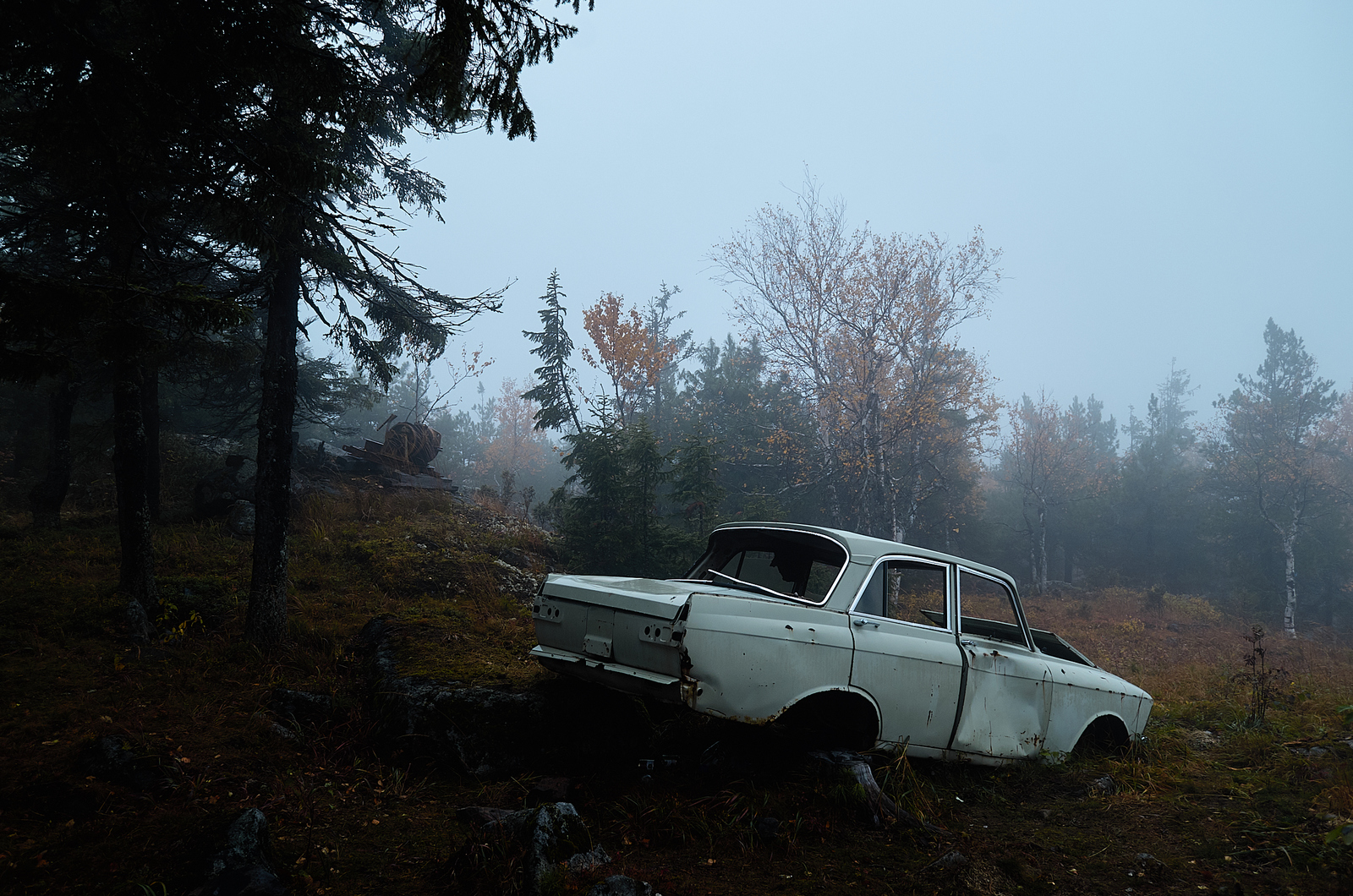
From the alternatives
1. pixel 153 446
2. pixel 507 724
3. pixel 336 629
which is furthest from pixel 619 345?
pixel 507 724

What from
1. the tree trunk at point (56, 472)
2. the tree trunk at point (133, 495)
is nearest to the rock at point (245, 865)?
the tree trunk at point (133, 495)

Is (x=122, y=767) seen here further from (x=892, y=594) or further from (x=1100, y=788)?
(x=1100, y=788)

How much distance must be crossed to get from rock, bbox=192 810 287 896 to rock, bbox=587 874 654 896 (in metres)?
1.51

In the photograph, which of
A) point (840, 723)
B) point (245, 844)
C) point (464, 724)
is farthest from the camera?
point (464, 724)

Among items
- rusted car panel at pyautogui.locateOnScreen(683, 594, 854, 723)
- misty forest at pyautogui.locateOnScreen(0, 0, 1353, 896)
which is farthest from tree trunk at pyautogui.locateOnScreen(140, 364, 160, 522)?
A: rusted car panel at pyautogui.locateOnScreen(683, 594, 854, 723)

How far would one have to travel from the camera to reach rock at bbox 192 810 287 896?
3.06m

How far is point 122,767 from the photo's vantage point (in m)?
4.17

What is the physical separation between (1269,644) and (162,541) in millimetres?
28084

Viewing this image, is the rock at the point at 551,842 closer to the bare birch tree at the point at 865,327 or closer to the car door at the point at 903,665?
the car door at the point at 903,665

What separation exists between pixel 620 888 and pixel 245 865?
184cm

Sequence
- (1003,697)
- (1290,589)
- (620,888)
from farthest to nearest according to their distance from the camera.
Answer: (1290,589) → (1003,697) → (620,888)

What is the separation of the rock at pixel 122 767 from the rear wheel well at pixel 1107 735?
7.53 meters

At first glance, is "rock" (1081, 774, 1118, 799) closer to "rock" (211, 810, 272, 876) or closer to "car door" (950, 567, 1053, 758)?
"car door" (950, 567, 1053, 758)

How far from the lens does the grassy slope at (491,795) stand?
3.53 meters
